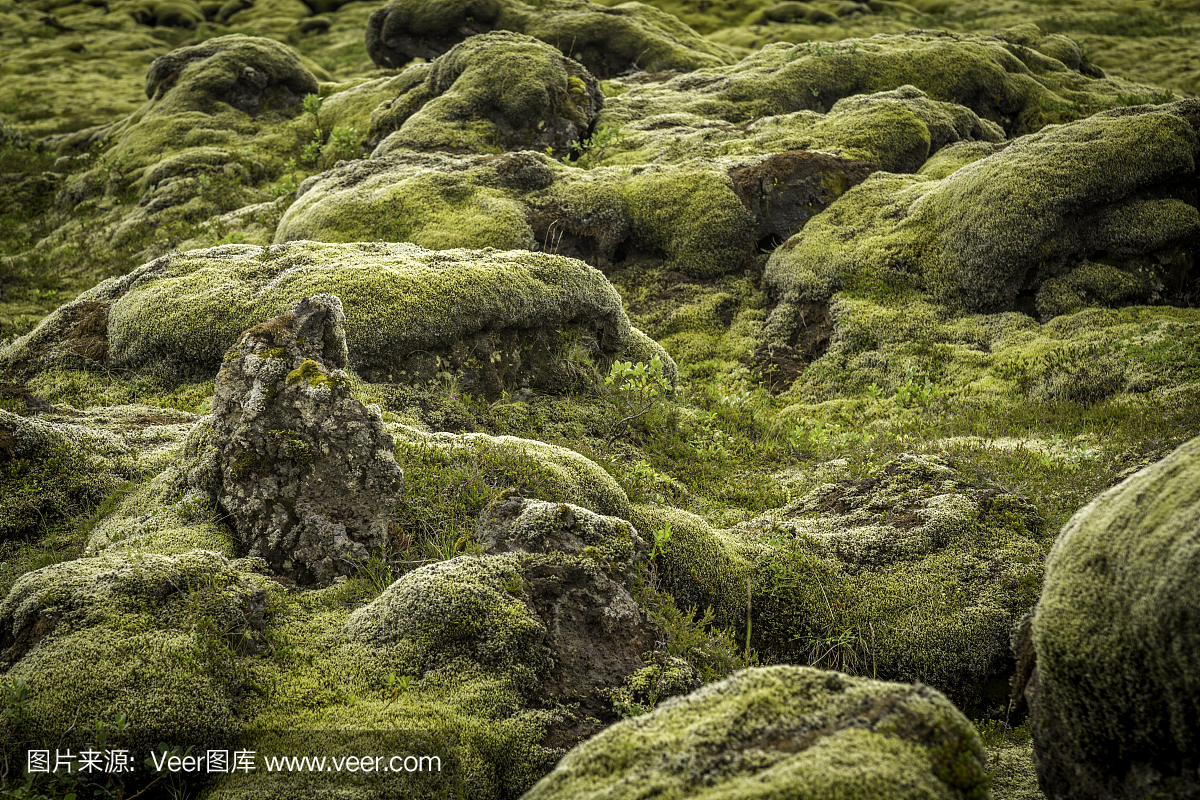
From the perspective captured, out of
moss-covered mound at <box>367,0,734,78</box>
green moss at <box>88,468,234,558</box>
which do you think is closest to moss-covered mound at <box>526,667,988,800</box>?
green moss at <box>88,468,234,558</box>

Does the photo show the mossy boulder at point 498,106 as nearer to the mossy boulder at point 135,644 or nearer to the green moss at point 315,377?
the green moss at point 315,377

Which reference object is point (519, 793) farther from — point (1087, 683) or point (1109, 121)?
point (1109, 121)

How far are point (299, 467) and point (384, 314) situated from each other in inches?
159

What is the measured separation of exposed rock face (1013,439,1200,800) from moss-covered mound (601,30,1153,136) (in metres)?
19.5

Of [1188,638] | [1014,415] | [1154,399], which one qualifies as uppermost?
[1188,638]

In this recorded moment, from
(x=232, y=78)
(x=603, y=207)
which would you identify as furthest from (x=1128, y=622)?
(x=232, y=78)

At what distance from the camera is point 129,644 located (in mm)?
4969

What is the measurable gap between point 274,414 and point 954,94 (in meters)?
22.3

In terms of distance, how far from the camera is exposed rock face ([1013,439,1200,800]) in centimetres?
330

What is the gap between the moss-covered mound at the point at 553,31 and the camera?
90.2 ft

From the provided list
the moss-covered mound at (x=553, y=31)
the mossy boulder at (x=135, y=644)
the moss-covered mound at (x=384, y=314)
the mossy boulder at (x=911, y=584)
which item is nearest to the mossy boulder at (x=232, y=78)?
the moss-covered mound at (x=553, y=31)

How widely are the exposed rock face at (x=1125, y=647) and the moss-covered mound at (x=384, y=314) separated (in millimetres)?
7904

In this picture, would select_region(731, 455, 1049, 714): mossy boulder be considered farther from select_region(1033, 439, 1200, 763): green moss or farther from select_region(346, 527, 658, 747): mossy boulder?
select_region(1033, 439, 1200, 763): green moss

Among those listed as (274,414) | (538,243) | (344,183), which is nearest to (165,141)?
(344,183)
